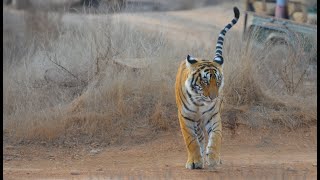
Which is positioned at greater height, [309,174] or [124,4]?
[124,4]

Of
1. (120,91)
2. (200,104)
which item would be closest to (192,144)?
(200,104)

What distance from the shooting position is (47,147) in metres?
9.22

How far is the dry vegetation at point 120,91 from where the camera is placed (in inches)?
376

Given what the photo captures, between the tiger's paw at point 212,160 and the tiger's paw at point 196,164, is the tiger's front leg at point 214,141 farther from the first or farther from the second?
the tiger's paw at point 196,164

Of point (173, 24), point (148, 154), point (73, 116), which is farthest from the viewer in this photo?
point (173, 24)

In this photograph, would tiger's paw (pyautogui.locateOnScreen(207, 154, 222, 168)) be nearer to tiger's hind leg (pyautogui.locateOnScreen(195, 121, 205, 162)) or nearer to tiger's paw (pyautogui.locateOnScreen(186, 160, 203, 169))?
tiger's paw (pyautogui.locateOnScreen(186, 160, 203, 169))

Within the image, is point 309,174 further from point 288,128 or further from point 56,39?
point 56,39

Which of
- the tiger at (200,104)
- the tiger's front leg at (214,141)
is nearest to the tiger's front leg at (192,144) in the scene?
the tiger at (200,104)

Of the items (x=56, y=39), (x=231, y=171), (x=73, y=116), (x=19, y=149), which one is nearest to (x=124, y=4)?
(x=56, y=39)

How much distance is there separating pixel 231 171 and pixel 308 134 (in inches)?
105

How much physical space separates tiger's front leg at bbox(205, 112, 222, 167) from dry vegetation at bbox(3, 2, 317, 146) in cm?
235

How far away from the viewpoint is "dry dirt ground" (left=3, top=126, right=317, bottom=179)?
24.4 feet

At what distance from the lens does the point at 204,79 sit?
6.77 metres

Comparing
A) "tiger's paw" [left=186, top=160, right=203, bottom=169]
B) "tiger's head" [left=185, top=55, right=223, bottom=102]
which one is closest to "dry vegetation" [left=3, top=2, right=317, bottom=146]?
"tiger's paw" [left=186, top=160, right=203, bottom=169]
